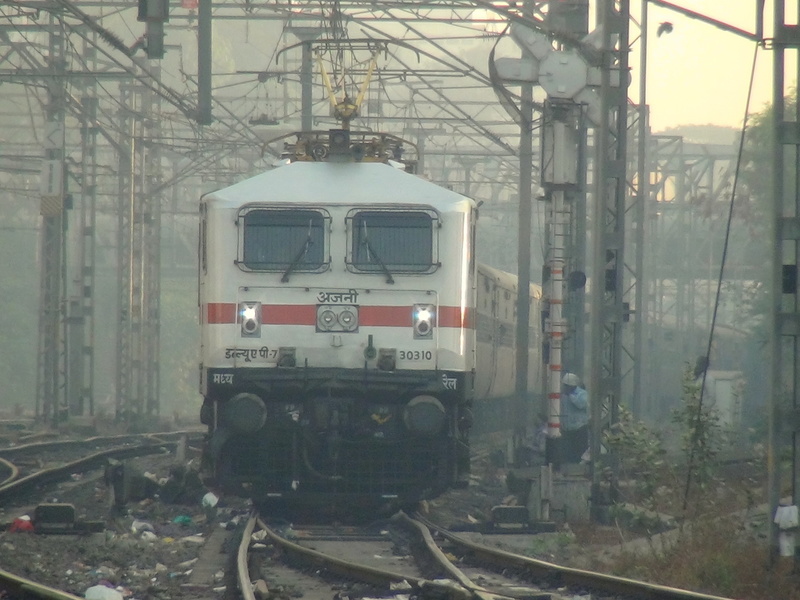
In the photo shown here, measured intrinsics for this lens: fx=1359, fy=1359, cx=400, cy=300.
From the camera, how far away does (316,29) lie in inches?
1121

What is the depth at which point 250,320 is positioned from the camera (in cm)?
1304

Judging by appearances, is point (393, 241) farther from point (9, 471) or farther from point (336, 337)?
point (9, 471)

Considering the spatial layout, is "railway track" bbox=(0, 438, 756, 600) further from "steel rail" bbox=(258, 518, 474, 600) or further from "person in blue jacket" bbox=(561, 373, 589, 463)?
"person in blue jacket" bbox=(561, 373, 589, 463)

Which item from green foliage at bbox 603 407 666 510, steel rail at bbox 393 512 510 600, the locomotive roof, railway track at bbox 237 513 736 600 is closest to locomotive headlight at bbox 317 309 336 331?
the locomotive roof

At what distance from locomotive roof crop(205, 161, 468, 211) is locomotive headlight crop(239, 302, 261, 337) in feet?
3.44

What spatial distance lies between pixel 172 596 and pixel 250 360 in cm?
409

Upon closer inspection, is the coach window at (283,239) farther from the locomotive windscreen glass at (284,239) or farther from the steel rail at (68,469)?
→ the steel rail at (68,469)

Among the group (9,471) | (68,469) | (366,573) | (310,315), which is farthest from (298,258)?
(9,471)

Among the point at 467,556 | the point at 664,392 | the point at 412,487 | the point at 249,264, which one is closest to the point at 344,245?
the point at 249,264

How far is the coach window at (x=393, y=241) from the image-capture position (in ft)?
43.4

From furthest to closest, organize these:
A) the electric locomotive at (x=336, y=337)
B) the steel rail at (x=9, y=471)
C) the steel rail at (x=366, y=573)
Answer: the steel rail at (x=9, y=471) < the electric locomotive at (x=336, y=337) < the steel rail at (x=366, y=573)

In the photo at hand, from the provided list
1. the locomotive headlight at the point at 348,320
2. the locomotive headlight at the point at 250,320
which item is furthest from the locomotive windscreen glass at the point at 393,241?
the locomotive headlight at the point at 250,320

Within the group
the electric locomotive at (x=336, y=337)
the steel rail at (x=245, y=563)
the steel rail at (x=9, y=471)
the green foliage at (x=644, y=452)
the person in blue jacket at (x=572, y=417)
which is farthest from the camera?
the person in blue jacket at (x=572, y=417)

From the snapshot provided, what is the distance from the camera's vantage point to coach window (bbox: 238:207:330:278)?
13.2 metres
